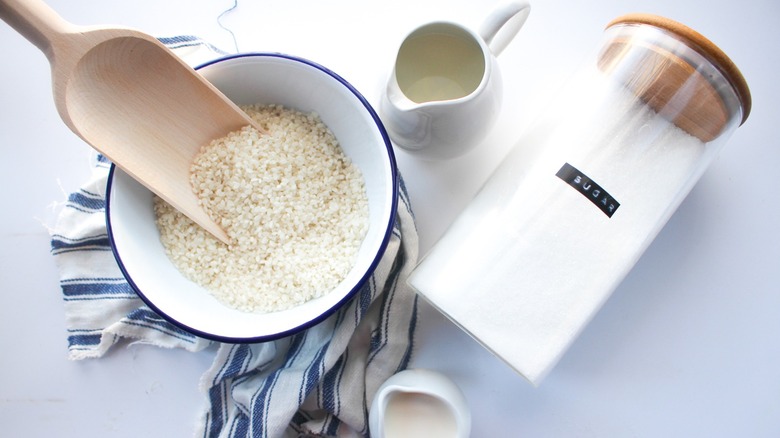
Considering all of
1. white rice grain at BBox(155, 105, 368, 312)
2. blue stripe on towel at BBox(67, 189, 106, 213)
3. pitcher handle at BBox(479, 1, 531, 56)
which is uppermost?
pitcher handle at BBox(479, 1, 531, 56)

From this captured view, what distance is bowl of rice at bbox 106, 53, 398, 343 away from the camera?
628mm

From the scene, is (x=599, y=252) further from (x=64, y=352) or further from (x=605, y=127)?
(x=64, y=352)

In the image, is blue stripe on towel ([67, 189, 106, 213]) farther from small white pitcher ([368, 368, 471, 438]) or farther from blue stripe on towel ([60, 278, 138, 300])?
small white pitcher ([368, 368, 471, 438])

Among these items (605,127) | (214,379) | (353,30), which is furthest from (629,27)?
(214,379)

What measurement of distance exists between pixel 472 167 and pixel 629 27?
0.25 m

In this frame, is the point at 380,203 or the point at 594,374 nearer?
the point at 380,203

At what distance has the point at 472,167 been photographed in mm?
750

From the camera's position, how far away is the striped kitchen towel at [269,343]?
→ 27.9 inches

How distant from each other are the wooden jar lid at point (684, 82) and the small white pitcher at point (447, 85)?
0.14 metres

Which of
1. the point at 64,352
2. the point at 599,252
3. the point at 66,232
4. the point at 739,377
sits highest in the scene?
the point at 599,252

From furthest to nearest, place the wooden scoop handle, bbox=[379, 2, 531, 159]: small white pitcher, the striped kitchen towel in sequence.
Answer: the striped kitchen towel, bbox=[379, 2, 531, 159]: small white pitcher, the wooden scoop handle

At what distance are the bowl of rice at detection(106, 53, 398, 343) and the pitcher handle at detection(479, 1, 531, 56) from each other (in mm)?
157

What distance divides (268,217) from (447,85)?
27 cm

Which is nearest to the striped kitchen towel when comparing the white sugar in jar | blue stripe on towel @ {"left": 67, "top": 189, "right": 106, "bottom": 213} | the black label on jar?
blue stripe on towel @ {"left": 67, "top": 189, "right": 106, "bottom": 213}
